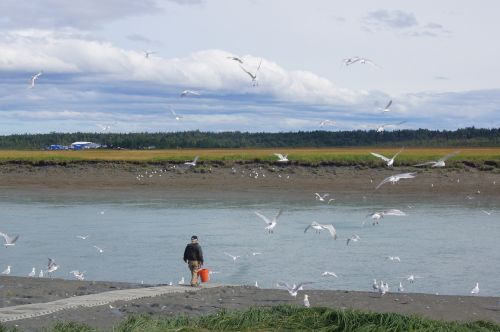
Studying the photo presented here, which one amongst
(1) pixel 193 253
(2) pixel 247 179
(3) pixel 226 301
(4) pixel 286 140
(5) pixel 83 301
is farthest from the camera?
(4) pixel 286 140

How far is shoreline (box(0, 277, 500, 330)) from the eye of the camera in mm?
15914

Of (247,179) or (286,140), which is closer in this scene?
(247,179)

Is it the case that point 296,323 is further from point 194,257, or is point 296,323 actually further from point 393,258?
point 393,258

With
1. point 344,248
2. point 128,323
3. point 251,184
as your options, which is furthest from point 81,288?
point 251,184

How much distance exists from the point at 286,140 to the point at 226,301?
11093cm

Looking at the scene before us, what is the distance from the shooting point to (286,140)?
128250 millimetres

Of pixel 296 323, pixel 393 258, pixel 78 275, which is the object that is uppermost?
pixel 296 323

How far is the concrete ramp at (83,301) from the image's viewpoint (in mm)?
15045

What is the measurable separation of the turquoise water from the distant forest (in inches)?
2641

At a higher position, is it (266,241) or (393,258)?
(393,258)

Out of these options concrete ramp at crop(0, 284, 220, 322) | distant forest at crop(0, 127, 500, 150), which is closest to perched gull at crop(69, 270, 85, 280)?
concrete ramp at crop(0, 284, 220, 322)

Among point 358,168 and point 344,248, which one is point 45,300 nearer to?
point 344,248

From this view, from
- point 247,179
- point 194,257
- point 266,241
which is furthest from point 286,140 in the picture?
point 194,257

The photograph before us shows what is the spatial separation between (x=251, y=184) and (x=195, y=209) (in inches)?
500
